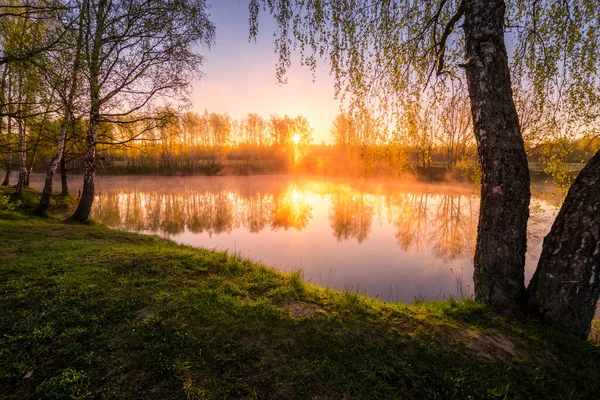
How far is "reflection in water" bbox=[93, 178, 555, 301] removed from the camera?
27.9 ft

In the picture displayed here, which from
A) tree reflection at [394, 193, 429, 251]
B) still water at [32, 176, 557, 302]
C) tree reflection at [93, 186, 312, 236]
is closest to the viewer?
still water at [32, 176, 557, 302]

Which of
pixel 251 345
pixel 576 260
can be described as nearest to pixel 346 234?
pixel 576 260

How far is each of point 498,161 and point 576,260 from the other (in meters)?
1.53

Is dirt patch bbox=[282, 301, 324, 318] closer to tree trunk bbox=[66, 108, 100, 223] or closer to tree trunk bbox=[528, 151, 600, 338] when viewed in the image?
tree trunk bbox=[528, 151, 600, 338]

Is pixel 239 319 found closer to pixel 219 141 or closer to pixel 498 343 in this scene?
pixel 498 343

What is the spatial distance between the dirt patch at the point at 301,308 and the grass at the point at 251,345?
0.03 metres

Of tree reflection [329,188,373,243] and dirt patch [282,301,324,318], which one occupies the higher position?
dirt patch [282,301,324,318]

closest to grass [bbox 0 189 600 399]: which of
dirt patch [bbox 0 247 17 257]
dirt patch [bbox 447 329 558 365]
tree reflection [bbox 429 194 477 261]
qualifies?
dirt patch [bbox 447 329 558 365]

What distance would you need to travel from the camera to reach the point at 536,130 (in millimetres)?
5750

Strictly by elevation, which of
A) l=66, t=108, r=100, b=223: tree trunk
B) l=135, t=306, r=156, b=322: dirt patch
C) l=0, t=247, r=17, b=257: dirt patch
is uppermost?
l=66, t=108, r=100, b=223: tree trunk

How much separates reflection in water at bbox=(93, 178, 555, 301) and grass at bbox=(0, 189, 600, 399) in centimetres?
395

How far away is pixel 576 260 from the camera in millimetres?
3223

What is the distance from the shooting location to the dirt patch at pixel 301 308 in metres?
3.44

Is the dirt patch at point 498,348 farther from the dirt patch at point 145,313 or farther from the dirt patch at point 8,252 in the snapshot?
the dirt patch at point 8,252
